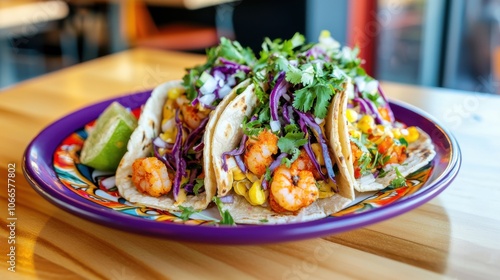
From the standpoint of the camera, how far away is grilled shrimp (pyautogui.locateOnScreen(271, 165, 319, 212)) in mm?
1332

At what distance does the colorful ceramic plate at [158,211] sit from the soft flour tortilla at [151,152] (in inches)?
1.3

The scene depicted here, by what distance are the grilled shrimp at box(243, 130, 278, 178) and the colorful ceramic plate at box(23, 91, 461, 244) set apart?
155 millimetres

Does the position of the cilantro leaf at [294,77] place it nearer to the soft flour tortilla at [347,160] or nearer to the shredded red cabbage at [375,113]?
the soft flour tortilla at [347,160]

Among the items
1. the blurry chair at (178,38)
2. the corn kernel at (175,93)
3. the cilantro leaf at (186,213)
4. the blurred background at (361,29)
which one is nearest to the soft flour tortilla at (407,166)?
the cilantro leaf at (186,213)

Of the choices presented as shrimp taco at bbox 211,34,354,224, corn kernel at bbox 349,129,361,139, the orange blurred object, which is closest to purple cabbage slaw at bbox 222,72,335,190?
shrimp taco at bbox 211,34,354,224

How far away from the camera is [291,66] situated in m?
1.52

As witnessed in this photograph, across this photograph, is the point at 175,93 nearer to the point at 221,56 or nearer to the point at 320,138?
the point at 221,56

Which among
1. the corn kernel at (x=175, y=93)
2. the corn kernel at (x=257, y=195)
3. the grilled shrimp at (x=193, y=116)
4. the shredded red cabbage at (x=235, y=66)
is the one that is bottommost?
the corn kernel at (x=257, y=195)

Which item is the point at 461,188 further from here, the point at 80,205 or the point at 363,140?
the point at 80,205

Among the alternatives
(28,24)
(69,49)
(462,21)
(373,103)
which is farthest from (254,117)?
(69,49)

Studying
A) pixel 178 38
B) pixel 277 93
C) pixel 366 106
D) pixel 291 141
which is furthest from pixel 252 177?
pixel 178 38

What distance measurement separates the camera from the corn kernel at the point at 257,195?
4.56 feet

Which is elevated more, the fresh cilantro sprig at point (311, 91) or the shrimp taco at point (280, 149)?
the fresh cilantro sprig at point (311, 91)

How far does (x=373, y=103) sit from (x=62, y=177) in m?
0.95
